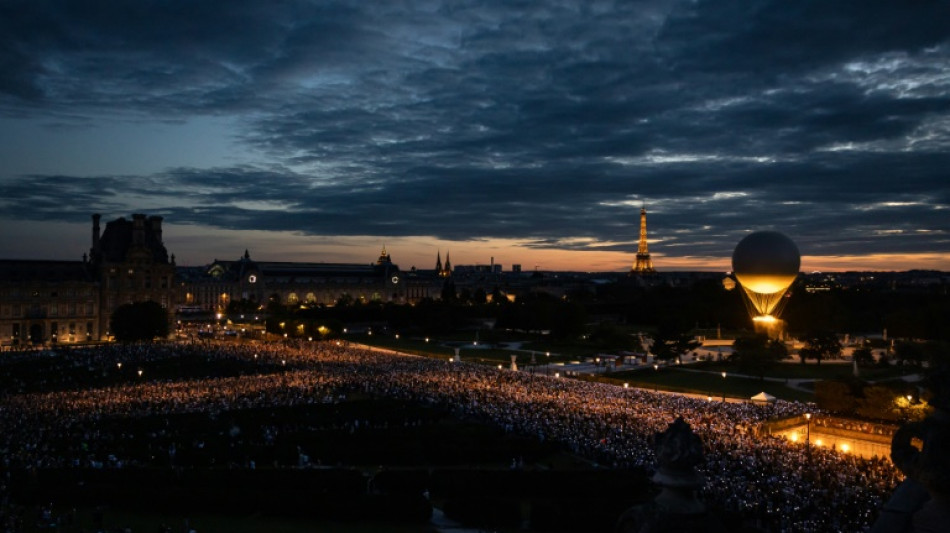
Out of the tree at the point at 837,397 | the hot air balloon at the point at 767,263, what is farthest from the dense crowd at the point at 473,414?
the hot air balloon at the point at 767,263

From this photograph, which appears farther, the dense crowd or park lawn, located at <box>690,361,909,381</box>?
park lawn, located at <box>690,361,909,381</box>

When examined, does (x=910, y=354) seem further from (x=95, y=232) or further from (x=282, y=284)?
(x=282, y=284)

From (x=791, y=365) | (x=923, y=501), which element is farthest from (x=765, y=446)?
(x=791, y=365)

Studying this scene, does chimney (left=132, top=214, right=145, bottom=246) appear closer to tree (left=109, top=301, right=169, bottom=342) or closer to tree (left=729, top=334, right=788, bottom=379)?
tree (left=109, top=301, right=169, bottom=342)

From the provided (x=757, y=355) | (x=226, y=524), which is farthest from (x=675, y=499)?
(x=757, y=355)

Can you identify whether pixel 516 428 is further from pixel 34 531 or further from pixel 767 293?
pixel 767 293

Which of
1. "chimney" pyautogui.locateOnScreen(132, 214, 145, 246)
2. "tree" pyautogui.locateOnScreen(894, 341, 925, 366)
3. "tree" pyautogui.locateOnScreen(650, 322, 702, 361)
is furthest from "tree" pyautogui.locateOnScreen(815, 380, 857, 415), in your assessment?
"chimney" pyautogui.locateOnScreen(132, 214, 145, 246)
